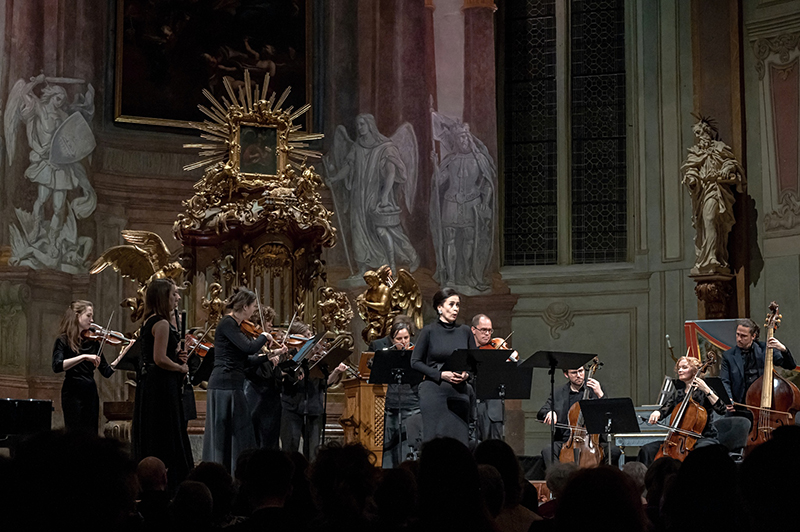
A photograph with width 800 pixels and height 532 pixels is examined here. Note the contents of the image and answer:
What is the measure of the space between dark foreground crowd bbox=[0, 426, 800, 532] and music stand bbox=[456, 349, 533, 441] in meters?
3.05

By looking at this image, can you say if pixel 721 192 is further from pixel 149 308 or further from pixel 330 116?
pixel 149 308

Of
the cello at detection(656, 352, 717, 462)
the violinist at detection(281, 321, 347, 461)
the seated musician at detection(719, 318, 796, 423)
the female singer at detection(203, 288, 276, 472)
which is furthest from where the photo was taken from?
the seated musician at detection(719, 318, 796, 423)

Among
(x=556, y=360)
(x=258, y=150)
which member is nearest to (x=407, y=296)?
(x=258, y=150)

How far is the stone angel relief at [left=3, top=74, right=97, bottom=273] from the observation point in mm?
14367

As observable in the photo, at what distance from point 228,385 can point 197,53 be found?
9.51 metres

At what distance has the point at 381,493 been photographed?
333 centimetres

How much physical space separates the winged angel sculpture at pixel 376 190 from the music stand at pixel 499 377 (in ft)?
23.7

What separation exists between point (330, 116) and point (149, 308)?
981cm

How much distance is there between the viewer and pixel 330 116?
16609 millimetres

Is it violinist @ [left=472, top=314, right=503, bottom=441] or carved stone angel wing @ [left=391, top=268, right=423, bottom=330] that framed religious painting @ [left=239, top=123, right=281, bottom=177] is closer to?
carved stone angel wing @ [left=391, top=268, right=423, bottom=330]

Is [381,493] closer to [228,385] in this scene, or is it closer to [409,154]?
[228,385]

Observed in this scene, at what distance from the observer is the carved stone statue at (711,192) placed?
13930 millimetres

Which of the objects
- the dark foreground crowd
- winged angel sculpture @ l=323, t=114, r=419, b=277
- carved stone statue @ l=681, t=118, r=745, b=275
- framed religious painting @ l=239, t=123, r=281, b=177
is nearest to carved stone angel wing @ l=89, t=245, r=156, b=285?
framed religious painting @ l=239, t=123, r=281, b=177

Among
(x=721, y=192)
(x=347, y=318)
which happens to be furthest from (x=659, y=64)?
(x=347, y=318)
